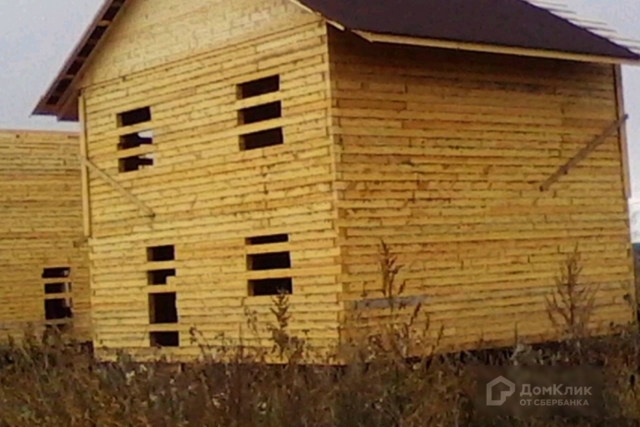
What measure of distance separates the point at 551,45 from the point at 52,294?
53.9 feet

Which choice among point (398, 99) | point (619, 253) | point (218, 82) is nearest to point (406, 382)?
point (398, 99)

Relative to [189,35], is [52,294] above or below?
below

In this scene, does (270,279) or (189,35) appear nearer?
(270,279)

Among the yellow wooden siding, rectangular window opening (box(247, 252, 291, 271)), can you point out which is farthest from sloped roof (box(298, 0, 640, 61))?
rectangular window opening (box(247, 252, 291, 271))

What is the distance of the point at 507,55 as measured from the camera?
17703mm

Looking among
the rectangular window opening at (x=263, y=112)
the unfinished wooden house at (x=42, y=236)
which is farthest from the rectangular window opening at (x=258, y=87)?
the unfinished wooden house at (x=42, y=236)

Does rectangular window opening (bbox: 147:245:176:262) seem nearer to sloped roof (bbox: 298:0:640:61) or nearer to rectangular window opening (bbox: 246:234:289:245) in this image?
rectangular window opening (bbox: 246:234:289:245)

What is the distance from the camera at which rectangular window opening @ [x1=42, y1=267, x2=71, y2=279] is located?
96.6ft

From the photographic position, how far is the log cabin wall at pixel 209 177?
1590 cm

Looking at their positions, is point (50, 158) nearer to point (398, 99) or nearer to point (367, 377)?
point (398, 99)

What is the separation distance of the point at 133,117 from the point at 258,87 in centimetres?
274

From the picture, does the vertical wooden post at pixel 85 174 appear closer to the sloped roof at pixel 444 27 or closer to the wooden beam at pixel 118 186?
the wooden beam at pixel 118 186

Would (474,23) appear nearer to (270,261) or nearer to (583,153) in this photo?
(583,153)

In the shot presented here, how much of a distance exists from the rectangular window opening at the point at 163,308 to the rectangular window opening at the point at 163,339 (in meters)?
0.22
